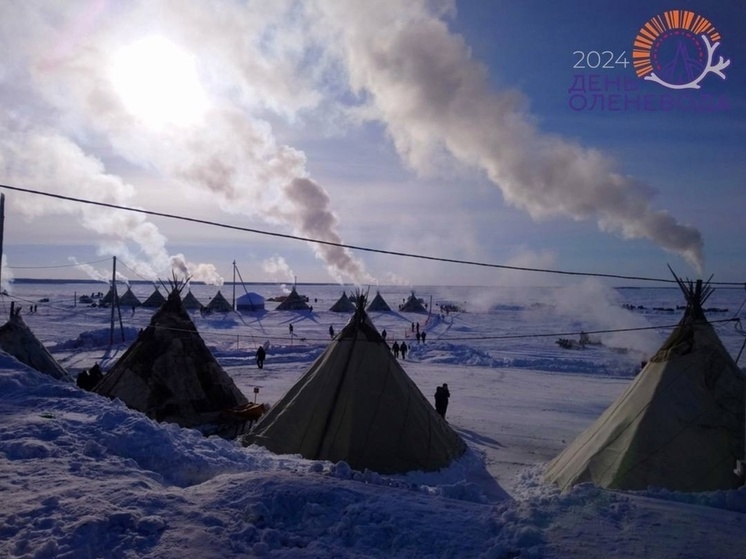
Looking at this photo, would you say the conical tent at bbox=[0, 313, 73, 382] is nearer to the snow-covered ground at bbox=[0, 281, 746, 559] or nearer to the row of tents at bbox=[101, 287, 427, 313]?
the snow-covered ground at bbox=[0, 281, 746, 559]

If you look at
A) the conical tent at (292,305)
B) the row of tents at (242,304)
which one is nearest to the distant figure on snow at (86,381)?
the row of tents at (242,304)

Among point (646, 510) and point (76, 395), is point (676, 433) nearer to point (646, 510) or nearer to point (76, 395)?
point (646, 510)

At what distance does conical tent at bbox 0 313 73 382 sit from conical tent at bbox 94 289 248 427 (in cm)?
339

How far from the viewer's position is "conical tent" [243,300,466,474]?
9648 mm

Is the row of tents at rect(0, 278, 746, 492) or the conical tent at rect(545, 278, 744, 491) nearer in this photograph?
the conical tent at rect(545, 278, 744, 491)

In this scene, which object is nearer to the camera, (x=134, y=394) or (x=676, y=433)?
(x=676, y=433)

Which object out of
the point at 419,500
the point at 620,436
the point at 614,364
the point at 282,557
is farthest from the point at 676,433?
the point at 614,364

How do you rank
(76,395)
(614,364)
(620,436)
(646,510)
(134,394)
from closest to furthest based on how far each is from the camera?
1. (646,510)
2. (76,395)
3. (620,436)
4. (134,394)
5. (614,364)

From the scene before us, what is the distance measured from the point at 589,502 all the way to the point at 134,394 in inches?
437

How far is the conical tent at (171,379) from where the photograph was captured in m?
13.0

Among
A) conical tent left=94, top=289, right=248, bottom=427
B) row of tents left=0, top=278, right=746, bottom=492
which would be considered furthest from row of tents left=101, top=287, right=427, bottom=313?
row of tents left=0, top=278, right=746, bottom=492

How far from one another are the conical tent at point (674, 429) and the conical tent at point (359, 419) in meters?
2.22

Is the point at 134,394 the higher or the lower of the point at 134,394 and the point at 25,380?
the lower

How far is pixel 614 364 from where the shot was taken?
28469 millimetres
